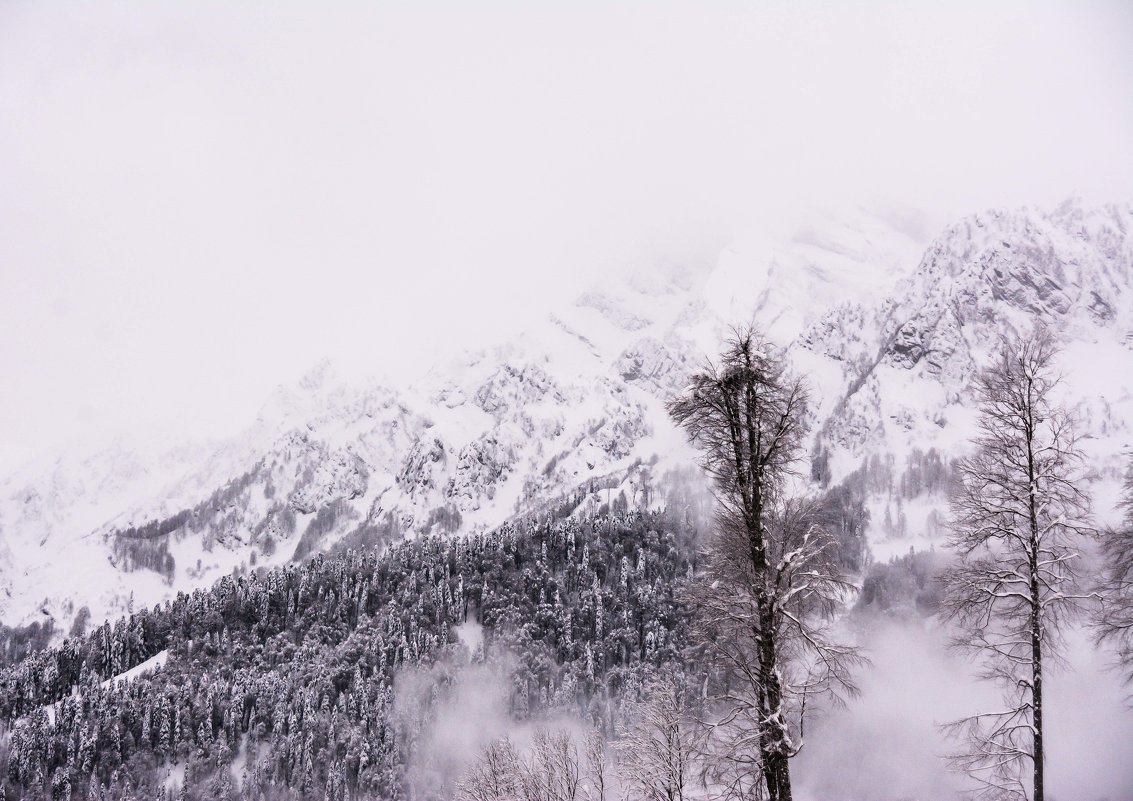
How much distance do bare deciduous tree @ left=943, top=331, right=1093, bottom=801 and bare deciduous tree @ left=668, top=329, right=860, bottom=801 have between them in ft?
13.5

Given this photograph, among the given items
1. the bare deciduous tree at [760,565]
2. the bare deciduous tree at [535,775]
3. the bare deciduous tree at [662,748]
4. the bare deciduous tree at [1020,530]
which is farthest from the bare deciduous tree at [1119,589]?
the bare deciduous tree at [535,775]

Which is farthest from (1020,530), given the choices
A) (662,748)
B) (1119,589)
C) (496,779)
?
(496,779)

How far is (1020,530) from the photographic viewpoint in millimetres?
15797

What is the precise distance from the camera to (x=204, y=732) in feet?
431

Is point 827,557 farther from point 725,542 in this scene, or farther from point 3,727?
point 3,727

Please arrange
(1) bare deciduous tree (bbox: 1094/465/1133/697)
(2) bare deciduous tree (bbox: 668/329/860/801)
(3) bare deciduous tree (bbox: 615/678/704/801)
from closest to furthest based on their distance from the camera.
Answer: (2) bare deciduous tree (bbox: 668/329/860/801), (1) bare deciduous tree (bbox: 1094/465/1133/697), (3) bare deciduous tree (bbox: 615/678/704/801)

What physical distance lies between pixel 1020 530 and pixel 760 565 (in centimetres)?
725

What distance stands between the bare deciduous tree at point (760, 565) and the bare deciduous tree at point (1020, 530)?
4127 mm

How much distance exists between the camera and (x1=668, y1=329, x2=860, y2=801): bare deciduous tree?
13.0m

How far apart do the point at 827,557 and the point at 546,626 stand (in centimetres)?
15932

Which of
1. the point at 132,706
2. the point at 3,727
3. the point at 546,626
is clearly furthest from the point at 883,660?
the point at 3,727

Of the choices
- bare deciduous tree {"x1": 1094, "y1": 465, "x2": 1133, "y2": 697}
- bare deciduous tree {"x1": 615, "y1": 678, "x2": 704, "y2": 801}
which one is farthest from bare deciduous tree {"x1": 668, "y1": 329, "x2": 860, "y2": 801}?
bare deciduous tree {"x1": 1094, "y1": 465, "x2": 1133, "y2": 697}

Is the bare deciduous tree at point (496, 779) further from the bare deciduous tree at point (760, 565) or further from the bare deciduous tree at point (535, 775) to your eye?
the bare deciduous tree at point (760, 565)

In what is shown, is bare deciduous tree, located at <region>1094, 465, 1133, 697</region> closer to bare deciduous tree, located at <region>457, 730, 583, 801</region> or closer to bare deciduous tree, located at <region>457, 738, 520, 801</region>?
bare deciduous tree, located at <region>457, 730, 583, 801</region>
